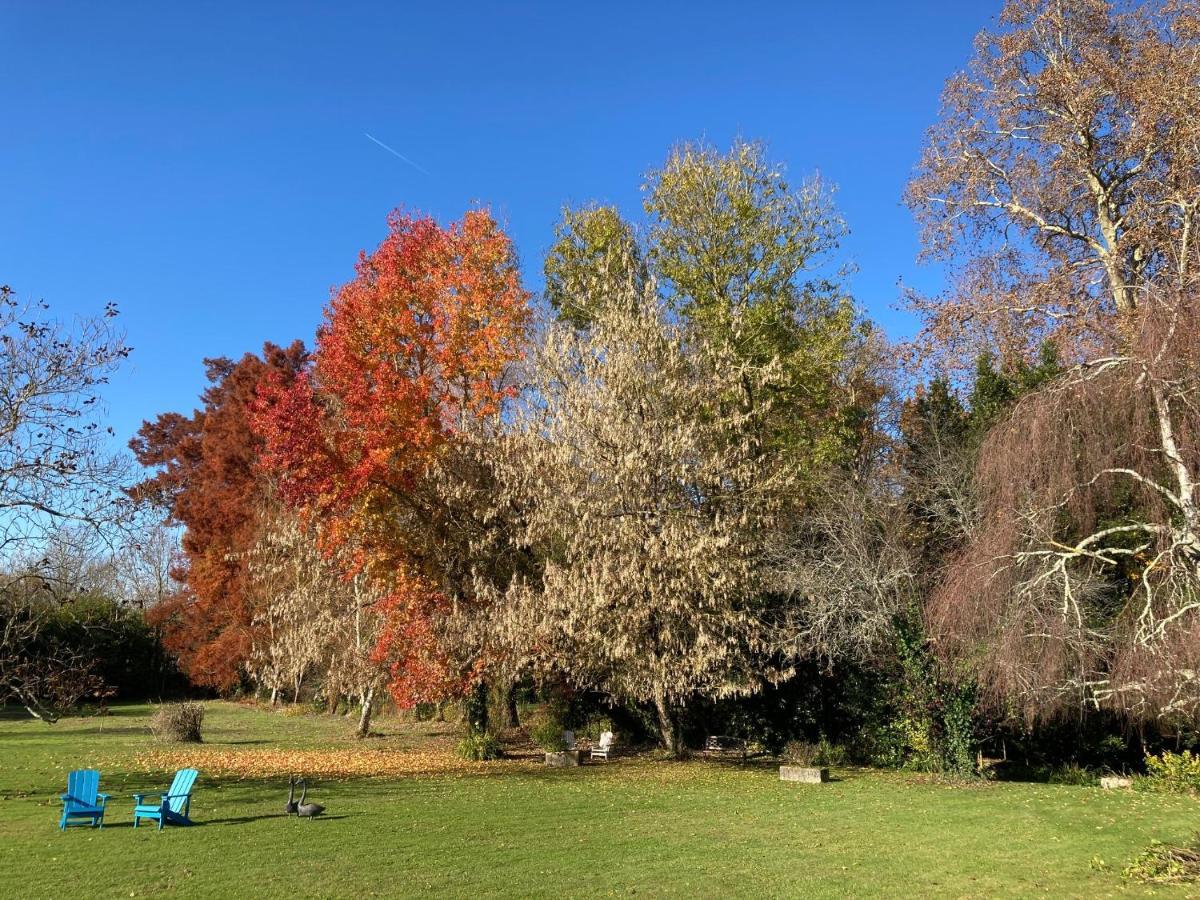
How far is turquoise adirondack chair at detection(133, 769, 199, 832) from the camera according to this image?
37.3 feet

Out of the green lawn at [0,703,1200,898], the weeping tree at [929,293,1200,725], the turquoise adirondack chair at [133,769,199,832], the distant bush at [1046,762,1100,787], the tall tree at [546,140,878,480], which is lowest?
the distant bush at [1046,762,1100,787]

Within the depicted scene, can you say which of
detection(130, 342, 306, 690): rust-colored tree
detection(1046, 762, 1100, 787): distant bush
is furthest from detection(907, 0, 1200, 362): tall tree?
detection(130, 342, 306, 690): rust-colored tree

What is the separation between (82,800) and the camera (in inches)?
453

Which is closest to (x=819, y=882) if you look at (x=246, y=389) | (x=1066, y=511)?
(x=1066, y=511)

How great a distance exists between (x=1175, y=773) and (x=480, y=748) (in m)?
14.7

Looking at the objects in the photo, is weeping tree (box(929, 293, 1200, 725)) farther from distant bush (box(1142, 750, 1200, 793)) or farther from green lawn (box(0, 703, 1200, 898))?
green lawn (box(0, 703, 1200, 898))

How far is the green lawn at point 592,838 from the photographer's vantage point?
8.59 m

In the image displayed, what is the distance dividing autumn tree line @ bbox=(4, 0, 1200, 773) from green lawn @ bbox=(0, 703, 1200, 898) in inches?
89.9

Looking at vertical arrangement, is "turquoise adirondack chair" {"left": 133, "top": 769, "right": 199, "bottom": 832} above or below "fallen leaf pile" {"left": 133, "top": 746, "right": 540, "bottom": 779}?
above

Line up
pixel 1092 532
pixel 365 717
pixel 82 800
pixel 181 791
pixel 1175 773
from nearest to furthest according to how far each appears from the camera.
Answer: pixel 82 800
pixel 181 791
pixel 1092 532
pixel 1175 773
pixel 365 717

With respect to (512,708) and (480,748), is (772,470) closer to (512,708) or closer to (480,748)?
(480,748)

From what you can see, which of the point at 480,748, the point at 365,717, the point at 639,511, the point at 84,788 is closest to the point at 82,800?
the point at 84,788

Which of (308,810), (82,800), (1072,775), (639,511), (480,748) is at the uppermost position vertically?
(639,511)

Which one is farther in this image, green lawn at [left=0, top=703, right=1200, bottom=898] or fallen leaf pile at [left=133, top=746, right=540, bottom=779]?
fallen leaf pile at [left=133, top=746, right=540, bottom=779]
